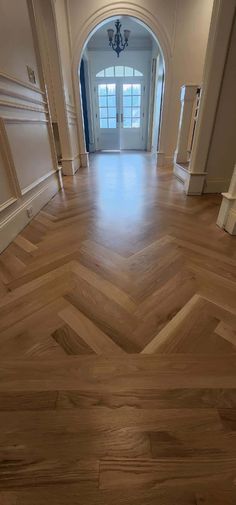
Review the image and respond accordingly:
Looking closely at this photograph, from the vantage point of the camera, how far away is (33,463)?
1.91 ft

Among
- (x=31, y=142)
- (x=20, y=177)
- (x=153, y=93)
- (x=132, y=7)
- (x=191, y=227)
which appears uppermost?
(x=132, y=7)

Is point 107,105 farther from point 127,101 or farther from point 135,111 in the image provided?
point 135,111

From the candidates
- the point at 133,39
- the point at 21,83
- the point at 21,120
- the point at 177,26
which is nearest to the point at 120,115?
the point at 133,39

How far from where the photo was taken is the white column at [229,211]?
1.63 metres

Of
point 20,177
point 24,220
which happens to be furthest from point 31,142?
point 24,220

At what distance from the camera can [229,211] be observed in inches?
67.6

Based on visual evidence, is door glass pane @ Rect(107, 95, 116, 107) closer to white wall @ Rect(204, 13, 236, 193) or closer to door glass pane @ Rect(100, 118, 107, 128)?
door glass pane @ Rect(100, 118, 107, 128)

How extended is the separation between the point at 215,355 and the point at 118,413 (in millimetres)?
418

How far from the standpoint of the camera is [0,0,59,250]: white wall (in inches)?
63.7

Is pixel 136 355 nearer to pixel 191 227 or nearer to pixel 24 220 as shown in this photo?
pixel 191 227

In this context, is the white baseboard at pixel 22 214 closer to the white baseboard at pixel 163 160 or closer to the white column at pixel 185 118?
the white column at pixel 185 118

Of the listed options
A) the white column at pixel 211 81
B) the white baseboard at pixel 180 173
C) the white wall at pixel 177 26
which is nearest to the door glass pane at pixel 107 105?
the white wall at pixel 177 26

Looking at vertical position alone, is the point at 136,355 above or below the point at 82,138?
below

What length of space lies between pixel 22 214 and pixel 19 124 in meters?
0.75
